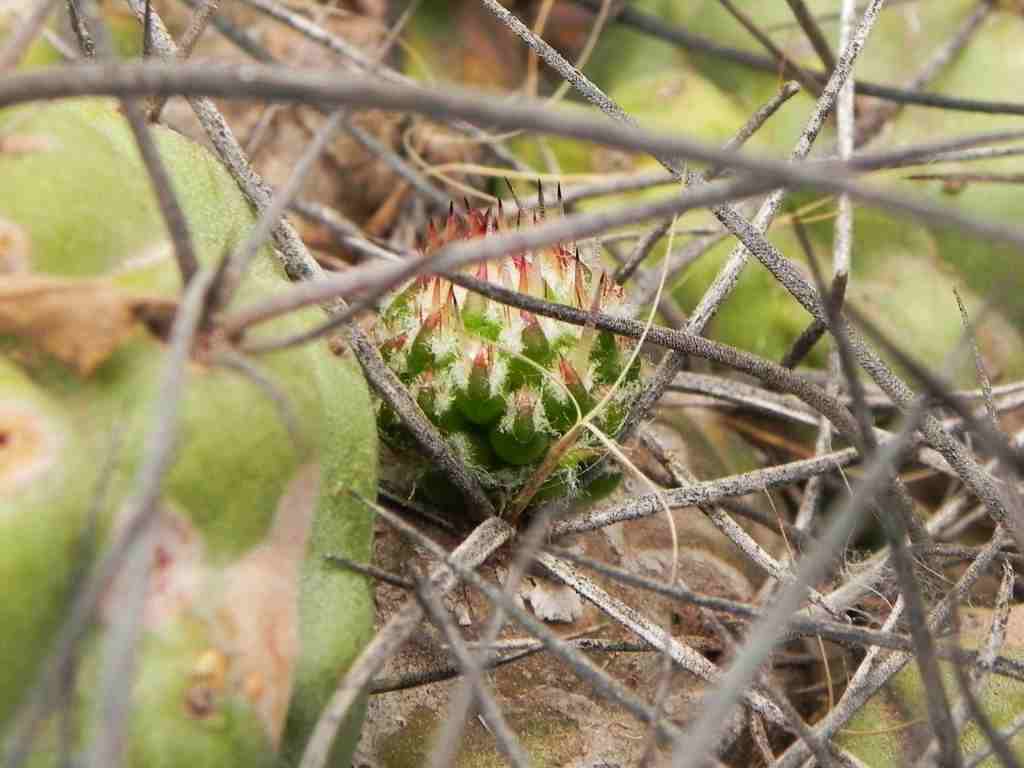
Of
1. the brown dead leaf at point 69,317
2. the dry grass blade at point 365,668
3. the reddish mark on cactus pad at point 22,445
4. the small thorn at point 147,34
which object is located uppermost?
the small thorn at point 147,34

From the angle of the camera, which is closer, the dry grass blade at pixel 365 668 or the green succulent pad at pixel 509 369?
the dry grass blade at pixel 365 668

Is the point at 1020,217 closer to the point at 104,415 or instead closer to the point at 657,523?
the point at 657,523

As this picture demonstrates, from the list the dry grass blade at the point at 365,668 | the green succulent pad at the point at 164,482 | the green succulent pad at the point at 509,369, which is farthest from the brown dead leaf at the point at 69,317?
the green succulent pad at the point at 509,369

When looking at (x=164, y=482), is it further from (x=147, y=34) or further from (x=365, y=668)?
(x=147, y=34)

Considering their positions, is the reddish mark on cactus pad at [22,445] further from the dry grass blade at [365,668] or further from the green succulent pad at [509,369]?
the green succulent pad at [509,369]

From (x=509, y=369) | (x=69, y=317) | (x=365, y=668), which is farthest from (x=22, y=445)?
(x=509, y=369)

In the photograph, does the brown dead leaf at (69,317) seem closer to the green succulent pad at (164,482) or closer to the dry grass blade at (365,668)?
the green succulent pad at (164,482)

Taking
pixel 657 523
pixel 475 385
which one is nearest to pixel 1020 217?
pixel 657 523

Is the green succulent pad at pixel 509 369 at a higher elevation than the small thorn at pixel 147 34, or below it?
below
